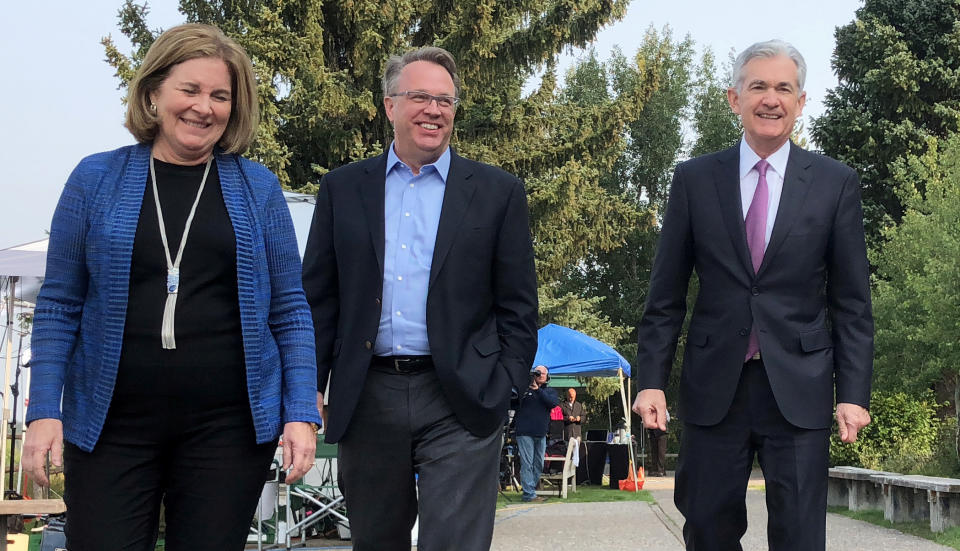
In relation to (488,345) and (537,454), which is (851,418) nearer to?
(488,345)

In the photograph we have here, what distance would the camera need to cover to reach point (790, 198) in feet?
14.7

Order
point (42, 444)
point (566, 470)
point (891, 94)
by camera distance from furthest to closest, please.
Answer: point (891, 94)
point (566, 470)
point (42, 444)

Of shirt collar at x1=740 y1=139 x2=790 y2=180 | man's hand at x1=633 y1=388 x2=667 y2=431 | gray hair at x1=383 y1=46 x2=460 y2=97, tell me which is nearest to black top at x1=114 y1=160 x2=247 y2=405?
gray hair at x1=383 y1=46 x2=460 y2=97

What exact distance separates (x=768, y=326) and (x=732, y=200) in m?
0.51

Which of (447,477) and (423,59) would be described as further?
(423,59)

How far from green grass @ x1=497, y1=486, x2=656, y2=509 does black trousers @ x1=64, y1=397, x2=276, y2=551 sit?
1345 cm

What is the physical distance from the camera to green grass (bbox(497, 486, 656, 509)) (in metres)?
17.8

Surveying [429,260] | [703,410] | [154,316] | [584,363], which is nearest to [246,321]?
[154,316]

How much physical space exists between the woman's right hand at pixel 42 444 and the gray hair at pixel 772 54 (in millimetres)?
2748

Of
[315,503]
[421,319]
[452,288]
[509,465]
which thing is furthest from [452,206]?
[509,465]

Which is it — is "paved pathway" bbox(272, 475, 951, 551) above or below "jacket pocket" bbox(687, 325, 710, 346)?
below

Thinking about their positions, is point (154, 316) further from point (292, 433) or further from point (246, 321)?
point (292, 433)

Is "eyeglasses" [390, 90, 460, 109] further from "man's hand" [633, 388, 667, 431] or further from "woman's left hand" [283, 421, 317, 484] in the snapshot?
"woman's left hand" [283, 421, 317, 484]

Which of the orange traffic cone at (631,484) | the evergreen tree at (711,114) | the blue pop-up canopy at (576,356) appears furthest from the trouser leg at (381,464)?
the evergreen tree at (711,114)
